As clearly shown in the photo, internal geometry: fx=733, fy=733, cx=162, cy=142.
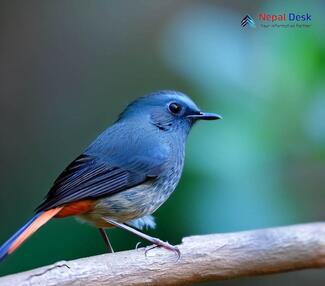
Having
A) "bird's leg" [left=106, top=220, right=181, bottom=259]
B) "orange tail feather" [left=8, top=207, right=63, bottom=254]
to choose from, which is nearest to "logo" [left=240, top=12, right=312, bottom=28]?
"bird's leg" [left=106, top=220, right=181, bottom=259]

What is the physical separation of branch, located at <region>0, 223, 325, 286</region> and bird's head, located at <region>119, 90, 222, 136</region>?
67 cm

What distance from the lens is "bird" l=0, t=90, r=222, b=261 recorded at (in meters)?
3.18

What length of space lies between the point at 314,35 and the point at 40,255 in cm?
187

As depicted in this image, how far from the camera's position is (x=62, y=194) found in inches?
122

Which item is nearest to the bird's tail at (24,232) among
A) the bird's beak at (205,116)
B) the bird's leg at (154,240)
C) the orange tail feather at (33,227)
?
the orange tail feather at (33,227)

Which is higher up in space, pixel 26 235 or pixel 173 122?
pixel 173 122

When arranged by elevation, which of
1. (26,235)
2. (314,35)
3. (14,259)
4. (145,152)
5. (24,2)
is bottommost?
(14,259)

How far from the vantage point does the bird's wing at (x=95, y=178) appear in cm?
312

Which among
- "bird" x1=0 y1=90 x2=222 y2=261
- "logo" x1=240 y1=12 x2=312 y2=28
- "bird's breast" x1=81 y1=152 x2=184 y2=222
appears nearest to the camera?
"bird" x1=0 y1=90 x2=222 y2=261

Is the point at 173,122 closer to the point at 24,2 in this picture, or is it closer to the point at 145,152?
the point at 145,152

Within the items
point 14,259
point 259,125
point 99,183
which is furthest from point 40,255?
point 259,125

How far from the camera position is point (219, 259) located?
303 centimetres

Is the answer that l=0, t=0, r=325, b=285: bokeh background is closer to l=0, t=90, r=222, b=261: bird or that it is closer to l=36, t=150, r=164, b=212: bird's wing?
l=0, t=90, r=222, b=261: bird

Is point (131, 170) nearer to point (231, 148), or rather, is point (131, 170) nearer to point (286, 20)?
point (231, 148)
